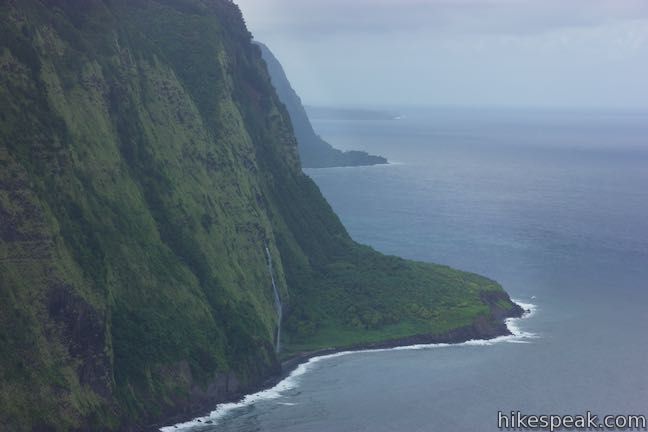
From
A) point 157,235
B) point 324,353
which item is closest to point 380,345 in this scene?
point 324,353

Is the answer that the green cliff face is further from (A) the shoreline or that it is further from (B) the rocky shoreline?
(A) the shoreline

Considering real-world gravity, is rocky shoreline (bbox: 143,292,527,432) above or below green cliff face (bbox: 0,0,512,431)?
below

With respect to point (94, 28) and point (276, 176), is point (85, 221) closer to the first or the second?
point (94, 28)

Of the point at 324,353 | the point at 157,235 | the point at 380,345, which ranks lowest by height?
the point at 324,353

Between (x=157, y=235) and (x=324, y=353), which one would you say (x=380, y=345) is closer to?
(x=324, y=353)

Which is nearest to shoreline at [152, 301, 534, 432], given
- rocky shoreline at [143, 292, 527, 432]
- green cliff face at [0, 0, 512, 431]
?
rocky shoreline at [143, 292, 527, 432]

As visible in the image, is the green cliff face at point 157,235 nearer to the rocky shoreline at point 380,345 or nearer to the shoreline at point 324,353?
the rocky shoreline at point 380,345
